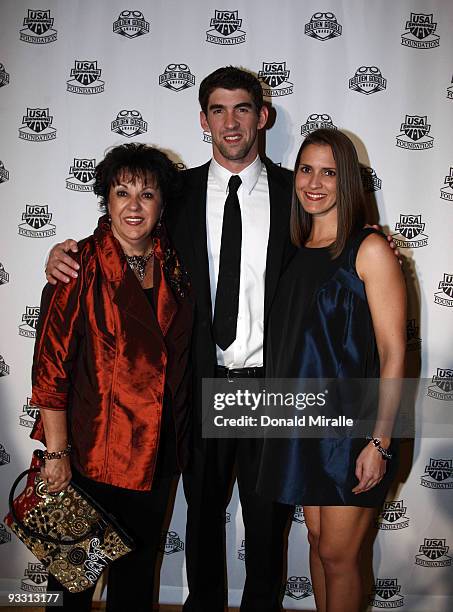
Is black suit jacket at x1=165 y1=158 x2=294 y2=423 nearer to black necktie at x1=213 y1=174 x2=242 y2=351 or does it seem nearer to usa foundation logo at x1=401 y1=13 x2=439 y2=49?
black necktie at x1=213 y1=174 x2=242 y2=351

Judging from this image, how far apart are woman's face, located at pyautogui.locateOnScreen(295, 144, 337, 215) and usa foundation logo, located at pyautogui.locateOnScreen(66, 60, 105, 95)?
1135 mm

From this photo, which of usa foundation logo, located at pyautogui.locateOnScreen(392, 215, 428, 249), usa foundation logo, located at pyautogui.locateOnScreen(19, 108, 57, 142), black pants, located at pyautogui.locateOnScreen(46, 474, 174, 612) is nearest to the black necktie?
black pants, located at pyautogui.locateOnScreen(46, 474, 174, 612)

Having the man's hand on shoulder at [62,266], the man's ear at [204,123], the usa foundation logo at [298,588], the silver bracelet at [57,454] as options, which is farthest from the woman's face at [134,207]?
the usa foundation logo at [298,588]

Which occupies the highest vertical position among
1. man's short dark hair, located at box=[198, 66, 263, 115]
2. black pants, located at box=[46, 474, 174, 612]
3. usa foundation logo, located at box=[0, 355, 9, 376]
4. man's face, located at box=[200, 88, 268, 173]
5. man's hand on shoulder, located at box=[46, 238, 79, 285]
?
man's short dark hair, located at box=[198, 66, 263, 115]

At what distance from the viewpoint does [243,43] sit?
8.14 ft

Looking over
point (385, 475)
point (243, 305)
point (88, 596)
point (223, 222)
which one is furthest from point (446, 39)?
point (88, 596)

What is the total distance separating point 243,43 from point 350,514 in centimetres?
193

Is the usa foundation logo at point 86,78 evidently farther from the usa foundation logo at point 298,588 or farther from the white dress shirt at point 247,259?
the usa foundation logo at point 298,588

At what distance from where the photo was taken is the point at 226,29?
2479mm

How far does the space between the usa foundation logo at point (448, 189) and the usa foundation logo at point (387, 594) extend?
1755 mm

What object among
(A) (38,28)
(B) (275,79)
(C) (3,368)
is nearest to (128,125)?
(A) (38,28)

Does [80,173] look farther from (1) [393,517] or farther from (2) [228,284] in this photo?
(1) [393,517]

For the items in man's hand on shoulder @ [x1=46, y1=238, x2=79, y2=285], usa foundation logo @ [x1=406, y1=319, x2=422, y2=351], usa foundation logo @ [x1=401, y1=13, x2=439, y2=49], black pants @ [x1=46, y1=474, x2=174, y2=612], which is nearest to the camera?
man's hand on shoulder @ [x1=46, y1=238, x2=79, y2=285]

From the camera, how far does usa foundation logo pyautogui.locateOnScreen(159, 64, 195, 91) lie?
2.50 metres
